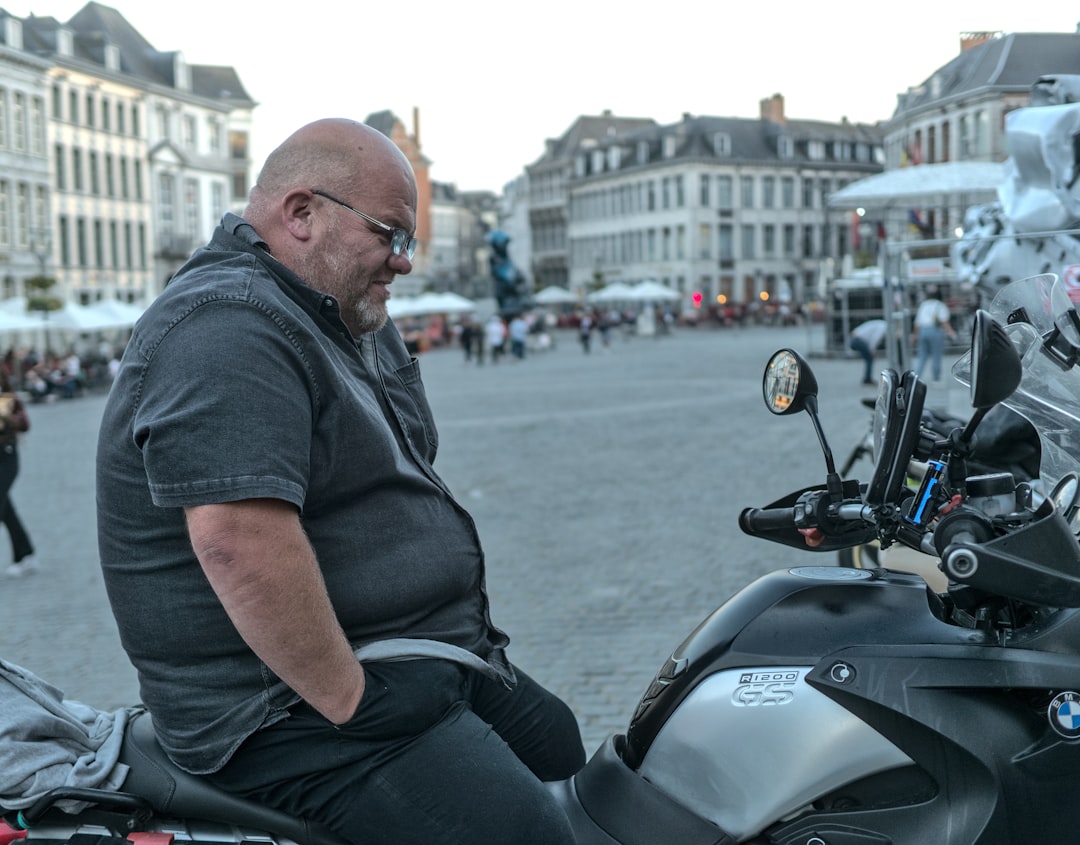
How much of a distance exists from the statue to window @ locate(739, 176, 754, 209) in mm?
43748

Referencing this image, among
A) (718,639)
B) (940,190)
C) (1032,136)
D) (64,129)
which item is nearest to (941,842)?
(718,639)

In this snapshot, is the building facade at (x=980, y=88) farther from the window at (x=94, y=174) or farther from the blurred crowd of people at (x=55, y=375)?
the window at (x=94, y=174)

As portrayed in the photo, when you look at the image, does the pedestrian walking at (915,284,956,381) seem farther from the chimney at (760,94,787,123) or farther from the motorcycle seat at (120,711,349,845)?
the chimney at (760,94,787,123)

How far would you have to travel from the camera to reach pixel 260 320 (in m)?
1.88

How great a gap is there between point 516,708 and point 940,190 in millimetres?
13629

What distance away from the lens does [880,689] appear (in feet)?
5.83

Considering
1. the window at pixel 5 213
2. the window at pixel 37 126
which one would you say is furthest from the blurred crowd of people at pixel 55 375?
the window at pixel 37 126

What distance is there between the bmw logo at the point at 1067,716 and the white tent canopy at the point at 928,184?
1270cm

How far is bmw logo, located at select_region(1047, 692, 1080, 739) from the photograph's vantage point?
1736 millimetres

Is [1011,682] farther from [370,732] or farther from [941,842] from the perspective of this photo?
[370,732]

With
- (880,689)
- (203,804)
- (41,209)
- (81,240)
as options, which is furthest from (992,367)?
(81,240)

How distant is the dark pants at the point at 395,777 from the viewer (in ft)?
6.32

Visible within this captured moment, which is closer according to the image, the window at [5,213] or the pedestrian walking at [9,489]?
the pedestrian walking at [9,489]

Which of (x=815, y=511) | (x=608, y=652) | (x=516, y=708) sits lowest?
(x=608, y=652)
